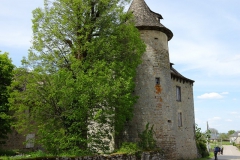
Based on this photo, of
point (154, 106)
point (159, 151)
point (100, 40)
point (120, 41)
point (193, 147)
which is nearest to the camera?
point (100, 40)

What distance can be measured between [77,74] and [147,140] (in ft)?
23.9

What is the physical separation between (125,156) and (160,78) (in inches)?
301

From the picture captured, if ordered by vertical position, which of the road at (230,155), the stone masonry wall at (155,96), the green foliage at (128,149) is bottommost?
the road at (230,155)

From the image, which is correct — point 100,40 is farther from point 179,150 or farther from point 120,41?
point 179,150

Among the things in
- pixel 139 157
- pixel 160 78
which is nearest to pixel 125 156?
pixel 139 157

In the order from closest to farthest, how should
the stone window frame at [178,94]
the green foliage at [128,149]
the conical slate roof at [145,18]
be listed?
1. the green foliage at [128,149]
2. the conical slate roof at [145,18]
3. the stone window frame at [178,94]

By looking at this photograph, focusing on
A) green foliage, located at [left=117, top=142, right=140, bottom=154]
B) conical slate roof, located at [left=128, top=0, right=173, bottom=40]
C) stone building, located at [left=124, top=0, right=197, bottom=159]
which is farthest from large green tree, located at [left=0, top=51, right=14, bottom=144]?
conical slate roof, located at [left=128, top=0, right=173, bottom=40]

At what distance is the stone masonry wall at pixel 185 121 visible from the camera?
2314 centimetres

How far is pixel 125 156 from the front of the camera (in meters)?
13.3

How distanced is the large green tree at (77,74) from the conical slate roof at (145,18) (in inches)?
132

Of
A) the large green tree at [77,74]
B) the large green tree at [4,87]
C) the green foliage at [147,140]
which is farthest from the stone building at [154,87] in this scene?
the large green tree at [4,87]

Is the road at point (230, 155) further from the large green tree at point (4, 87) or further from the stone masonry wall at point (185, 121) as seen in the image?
the large green tree at point (4, 87)

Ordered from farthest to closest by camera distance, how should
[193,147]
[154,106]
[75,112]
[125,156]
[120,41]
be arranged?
1. [193,147]
2. [154,106]
3. [120,41]
4. [125,156]
5. [75,112]

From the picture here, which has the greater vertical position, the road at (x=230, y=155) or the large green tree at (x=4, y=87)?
the large green tree at (x=4, y=87)
